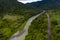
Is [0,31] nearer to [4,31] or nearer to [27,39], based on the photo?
[4,31]

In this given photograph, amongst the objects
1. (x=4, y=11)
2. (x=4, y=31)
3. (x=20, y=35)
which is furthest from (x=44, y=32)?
(x=4, y=11)

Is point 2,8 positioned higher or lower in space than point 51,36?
higher

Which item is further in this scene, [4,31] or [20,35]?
[4,31]

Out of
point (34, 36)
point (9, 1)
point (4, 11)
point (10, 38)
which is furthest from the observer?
point (9, 1)

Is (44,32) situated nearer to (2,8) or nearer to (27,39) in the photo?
(27,39)

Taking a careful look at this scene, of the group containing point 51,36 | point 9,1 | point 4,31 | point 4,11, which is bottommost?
point 51,36

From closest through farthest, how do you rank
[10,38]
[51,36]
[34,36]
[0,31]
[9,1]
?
[51,36] < [34,36] < [10,38] < [0,31] < [9,1]
